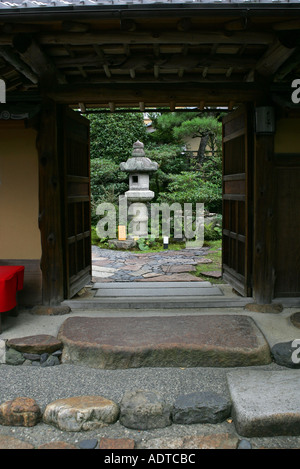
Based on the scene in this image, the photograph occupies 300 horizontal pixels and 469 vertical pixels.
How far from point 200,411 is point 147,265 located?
6.74m

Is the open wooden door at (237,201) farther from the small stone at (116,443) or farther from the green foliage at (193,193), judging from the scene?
the green foliage at (193,193)

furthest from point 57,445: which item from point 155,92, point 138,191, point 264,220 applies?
point 138,191

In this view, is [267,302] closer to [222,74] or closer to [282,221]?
[282,221]

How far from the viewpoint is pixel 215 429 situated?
145 inches

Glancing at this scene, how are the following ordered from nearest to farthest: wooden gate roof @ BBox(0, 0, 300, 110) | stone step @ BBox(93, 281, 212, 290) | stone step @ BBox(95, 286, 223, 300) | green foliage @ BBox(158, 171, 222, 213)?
wooden gate roof @ BBox(0, 0, 300, 110) < stone step @ BBox(95, 286, 223, 300) < stone step @ BBox(93, 281, 212, 290) < green foliage @ BBox(158, 171, 222, 213)

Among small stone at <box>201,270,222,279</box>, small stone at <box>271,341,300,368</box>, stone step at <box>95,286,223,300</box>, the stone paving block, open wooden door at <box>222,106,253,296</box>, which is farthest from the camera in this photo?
small stone at <box>201,270,222,279</box>

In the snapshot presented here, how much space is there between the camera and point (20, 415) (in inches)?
149

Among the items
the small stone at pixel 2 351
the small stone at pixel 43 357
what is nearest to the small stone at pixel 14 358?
the small stone at pixel 2 351

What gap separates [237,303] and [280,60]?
10.7 ft

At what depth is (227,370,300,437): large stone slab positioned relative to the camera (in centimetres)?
354

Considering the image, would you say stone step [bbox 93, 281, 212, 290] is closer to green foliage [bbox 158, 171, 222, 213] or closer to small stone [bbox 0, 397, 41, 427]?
small stone [bbox 0, 397, 41, 427]

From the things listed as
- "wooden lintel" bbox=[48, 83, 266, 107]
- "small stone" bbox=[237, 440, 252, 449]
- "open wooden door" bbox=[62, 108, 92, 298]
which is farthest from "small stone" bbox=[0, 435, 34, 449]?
"wooden lintel" bbox=[48, 83, 266, 107]

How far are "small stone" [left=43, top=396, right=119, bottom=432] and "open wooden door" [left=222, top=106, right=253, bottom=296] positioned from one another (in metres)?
3.21
